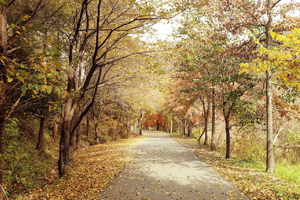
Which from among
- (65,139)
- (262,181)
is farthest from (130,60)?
(262,181)

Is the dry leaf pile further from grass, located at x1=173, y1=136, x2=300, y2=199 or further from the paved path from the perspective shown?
grass, located at x1=173, y1=136, x2=300, y2=199

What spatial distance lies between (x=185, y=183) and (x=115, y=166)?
369 centimetres

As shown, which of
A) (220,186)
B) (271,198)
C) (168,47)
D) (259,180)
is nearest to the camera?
(271,198)

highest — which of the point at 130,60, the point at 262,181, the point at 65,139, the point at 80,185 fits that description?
the point at 130,60

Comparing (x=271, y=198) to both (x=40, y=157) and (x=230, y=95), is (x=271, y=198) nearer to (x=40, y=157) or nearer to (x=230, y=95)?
(x=230, y=95)

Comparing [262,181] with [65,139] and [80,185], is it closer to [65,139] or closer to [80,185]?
[80,185]

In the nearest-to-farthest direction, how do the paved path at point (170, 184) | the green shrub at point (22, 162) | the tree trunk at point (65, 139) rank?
1. the paved path at point (170, 184)
2. the green shrub at point (22, 162)
3. the tree trunk at point (65, 139)

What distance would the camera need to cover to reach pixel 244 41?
9.68 metres

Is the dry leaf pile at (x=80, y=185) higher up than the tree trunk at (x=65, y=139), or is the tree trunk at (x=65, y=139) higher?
the tree trunk at (x=65, y=139)

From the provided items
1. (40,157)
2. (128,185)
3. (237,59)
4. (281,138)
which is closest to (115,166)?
(128,185)

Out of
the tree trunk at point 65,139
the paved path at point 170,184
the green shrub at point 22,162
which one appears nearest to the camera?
the paved path at point 170,184

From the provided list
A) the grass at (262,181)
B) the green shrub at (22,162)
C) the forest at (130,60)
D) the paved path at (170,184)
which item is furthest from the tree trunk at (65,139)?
the grass at (262,181)

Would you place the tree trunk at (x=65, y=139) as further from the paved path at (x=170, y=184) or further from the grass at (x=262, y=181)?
the grass at (x=262, y=181)

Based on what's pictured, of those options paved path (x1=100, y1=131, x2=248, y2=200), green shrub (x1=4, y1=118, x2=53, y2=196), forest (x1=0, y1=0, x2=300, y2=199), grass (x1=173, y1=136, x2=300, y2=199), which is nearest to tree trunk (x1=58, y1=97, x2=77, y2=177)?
forest (x1=0, y1=0, x2=300, y2=199)
